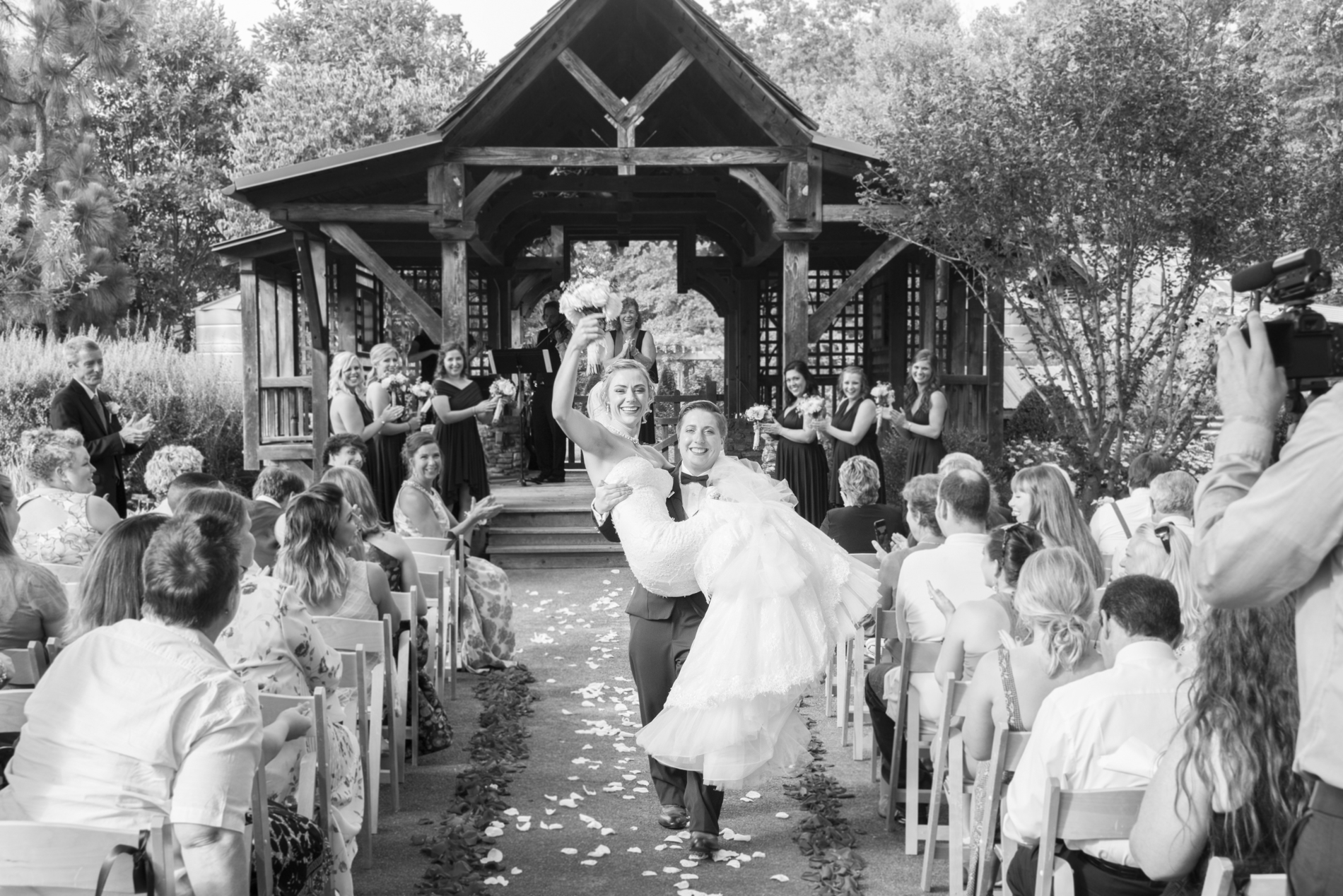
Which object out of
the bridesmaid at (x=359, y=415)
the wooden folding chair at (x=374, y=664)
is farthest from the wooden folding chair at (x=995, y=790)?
the bridesmaid at (x=359, y=415)

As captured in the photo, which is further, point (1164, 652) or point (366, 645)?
point (366, 645)

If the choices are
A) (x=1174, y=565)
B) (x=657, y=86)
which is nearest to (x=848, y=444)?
(x=657, y=86)

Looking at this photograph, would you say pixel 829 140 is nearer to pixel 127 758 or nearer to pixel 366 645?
pixel 366 645

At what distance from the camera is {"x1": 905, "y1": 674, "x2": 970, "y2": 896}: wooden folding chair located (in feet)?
13.2

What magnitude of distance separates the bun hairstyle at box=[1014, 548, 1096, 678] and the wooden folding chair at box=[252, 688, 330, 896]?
2.09m

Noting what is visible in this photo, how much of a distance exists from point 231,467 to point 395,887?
13960 mm

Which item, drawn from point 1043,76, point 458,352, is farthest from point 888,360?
point 458,352

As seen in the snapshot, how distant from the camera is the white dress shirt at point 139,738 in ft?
8.46

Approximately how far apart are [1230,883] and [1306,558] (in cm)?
69

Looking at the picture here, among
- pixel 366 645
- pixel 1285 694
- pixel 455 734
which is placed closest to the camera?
pixel 1285 694

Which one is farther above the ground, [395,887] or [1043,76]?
[1043,76]

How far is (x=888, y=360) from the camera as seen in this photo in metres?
16.5

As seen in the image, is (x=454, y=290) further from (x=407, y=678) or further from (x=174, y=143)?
(x=174, y=143)

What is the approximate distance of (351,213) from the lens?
490 inches
